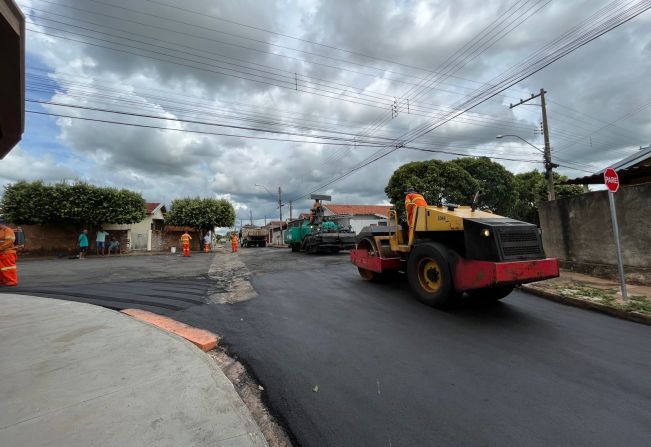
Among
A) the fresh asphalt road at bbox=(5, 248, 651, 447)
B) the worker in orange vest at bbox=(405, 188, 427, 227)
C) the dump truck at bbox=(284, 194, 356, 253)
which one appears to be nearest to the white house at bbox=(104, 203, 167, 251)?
the dump truck at bbox=(284, 194, 356, 253)

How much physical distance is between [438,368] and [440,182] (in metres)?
28.3

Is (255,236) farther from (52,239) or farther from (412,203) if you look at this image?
(412,203)

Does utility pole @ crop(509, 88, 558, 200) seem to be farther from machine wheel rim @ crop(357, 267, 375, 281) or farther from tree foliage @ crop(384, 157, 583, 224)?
machine wheel rim @ crop(357, 267, 375, 281)

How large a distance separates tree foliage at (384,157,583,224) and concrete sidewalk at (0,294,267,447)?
27111mm

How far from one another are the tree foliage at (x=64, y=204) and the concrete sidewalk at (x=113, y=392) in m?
22.0

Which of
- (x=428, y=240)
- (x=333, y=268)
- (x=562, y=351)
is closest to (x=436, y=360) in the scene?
(x=562, y=351)

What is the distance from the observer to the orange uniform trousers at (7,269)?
27.5 ft

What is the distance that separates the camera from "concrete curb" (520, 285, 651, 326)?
17.4 ft

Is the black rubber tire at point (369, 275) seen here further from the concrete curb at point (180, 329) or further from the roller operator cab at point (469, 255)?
the concrete curb at point (180, 329)

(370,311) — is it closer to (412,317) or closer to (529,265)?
(412,317)

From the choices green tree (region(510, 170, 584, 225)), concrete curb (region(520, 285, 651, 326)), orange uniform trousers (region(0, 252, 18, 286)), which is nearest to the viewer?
concrete curb (region(520, 285, 651, 326))

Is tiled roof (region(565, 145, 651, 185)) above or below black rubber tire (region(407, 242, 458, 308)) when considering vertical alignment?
above

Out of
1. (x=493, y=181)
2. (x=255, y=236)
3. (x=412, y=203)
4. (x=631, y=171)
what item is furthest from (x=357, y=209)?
(x=412, y=203)

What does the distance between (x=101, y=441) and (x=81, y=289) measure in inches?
295
